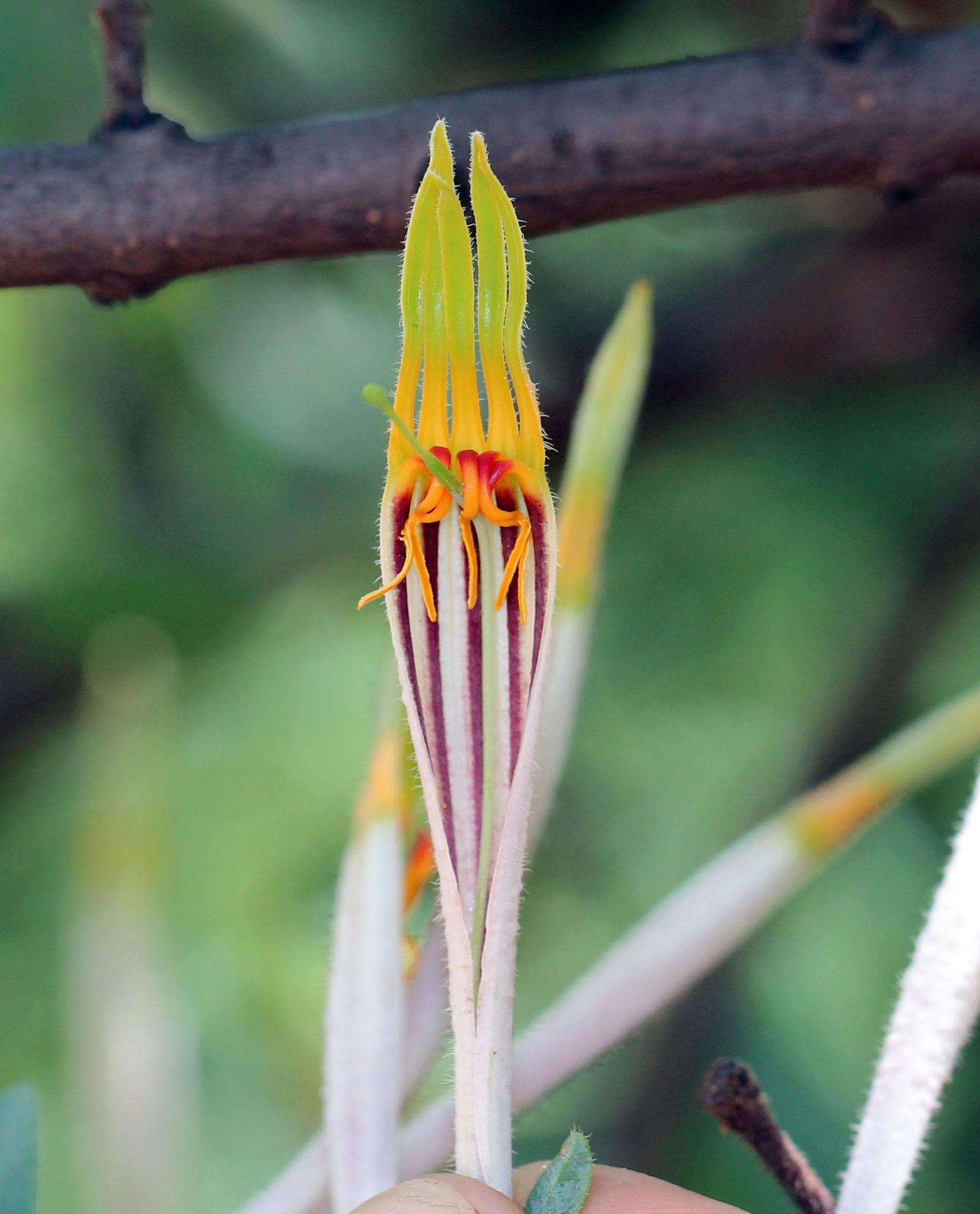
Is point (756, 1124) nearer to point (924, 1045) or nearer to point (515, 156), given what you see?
point (924, 1045)

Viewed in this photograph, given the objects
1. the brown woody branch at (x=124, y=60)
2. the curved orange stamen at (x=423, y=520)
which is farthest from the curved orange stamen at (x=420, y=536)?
the brown woody branch at (x=124, y=60)

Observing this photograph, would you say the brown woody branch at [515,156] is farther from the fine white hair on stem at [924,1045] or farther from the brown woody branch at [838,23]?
the fine white hair on stem at [924,1045]

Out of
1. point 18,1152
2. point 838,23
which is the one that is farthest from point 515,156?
point 18,1152

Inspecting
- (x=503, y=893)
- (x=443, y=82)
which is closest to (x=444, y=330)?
(x=503, y=893)

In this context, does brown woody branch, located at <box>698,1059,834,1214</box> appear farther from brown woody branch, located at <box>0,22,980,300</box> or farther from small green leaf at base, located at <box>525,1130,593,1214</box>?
brown woody branch, located at <box>0,22,980,300</box>

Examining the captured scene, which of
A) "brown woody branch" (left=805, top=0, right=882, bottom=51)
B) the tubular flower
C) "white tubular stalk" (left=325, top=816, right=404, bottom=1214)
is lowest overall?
"white tubular stalk" (left=325, top=816, right=404, bottom=1214)

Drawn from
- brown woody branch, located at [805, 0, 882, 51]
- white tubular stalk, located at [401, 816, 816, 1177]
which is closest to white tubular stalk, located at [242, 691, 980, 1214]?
white tubular stalk, located at [401, 816, 816, 1177]
